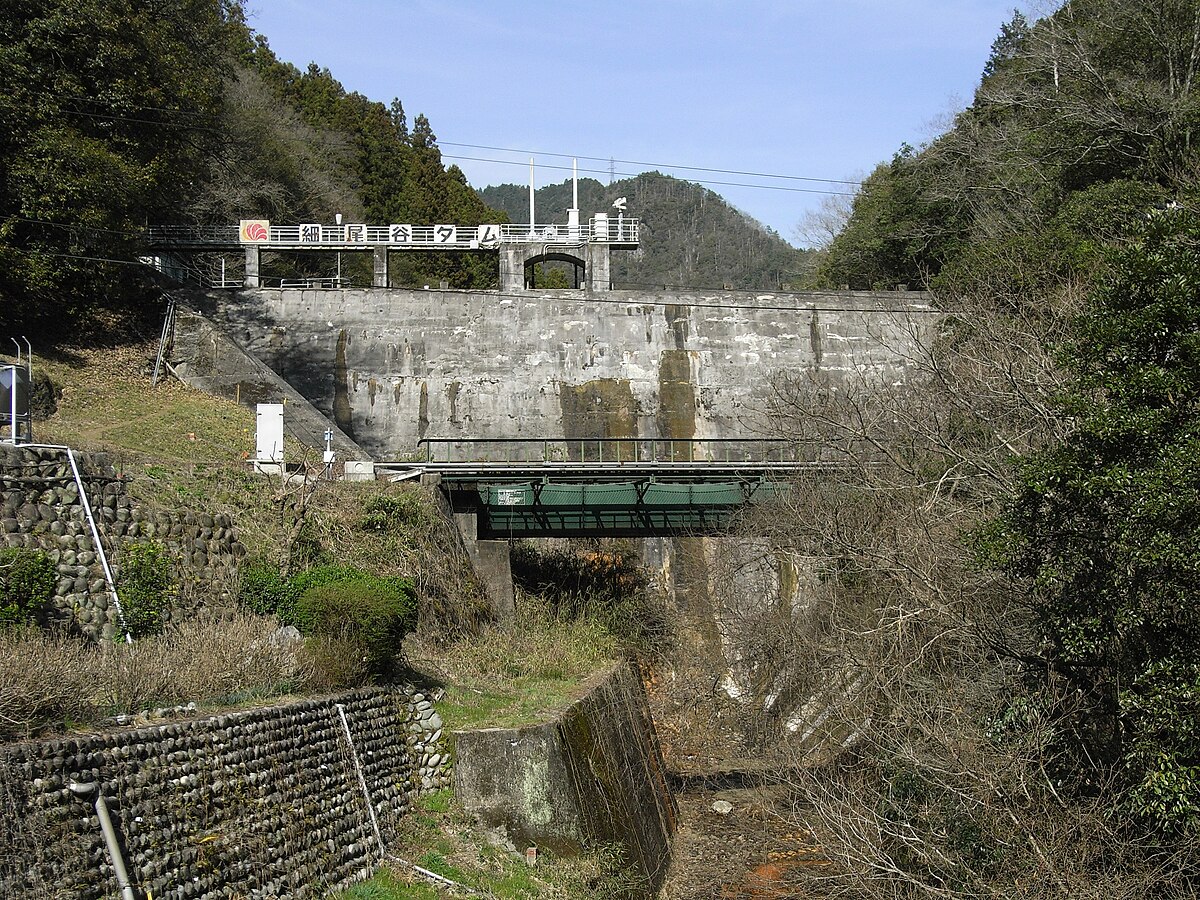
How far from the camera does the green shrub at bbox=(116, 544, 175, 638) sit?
49.3 ft

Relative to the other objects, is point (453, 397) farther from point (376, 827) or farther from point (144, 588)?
point (376, 827)

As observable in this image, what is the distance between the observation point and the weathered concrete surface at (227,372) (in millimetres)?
30344

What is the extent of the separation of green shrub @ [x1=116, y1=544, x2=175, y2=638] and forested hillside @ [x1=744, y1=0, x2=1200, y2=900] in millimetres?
8951

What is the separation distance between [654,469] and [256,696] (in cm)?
1421

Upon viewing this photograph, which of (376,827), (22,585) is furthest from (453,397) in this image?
(376,827)

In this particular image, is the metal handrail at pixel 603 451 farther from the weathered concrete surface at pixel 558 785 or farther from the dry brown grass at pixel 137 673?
the dry brown grass at pixel 137 673

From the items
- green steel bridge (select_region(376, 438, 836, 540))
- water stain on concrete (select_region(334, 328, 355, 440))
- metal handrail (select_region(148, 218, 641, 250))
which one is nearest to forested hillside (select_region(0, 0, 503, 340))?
metal handrail (select_region(148, 218, 641, 250))

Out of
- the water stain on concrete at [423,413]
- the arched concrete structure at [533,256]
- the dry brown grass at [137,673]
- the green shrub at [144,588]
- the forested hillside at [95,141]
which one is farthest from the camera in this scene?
the arched concrete structure at [533,256]

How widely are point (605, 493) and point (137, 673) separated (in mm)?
15429

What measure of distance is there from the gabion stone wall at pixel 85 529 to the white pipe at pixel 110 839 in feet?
18.5

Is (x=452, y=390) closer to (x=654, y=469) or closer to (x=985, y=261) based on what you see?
(x=654, y=469)

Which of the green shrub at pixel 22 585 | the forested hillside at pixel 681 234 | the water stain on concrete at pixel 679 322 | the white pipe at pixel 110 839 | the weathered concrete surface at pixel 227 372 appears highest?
the forested hillside at pixel 681 234

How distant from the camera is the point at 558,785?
1500cm

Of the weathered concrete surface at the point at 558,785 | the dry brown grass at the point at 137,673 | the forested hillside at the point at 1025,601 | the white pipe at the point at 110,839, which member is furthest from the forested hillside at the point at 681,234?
the white pipe at the point at 110,839
